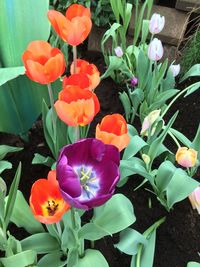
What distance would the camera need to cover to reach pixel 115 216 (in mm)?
870

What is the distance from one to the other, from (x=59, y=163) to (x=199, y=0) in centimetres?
139

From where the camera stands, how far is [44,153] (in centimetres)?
125

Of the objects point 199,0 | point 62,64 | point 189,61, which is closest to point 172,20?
point 199,0

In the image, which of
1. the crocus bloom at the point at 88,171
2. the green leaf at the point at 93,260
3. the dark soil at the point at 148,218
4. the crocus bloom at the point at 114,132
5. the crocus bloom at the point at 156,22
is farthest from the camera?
the crocus bloom at the point at 156,22

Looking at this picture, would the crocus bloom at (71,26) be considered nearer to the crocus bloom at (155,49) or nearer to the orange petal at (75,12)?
the orange petal at (75,12)

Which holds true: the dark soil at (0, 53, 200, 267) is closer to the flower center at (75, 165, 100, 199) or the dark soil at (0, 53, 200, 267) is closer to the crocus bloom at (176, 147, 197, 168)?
the crocus bloom at (176, 147, 197, 168)

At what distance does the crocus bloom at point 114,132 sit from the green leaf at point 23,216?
29cm

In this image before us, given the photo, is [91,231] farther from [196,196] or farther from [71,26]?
[71,26]

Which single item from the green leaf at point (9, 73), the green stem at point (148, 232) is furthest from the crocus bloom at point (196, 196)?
the green leaf at point (9, 73)

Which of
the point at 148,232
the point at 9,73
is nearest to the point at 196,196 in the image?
the point at 148,232

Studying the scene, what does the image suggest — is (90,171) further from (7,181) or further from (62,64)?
(7,181)

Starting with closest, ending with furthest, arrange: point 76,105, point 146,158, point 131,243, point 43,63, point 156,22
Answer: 1. point 76,105
2. point 43,63
3. point 131,243
4. point 146,158
5. point 156,22

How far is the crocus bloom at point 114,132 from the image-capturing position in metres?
0.72

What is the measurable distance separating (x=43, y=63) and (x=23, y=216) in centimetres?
34
